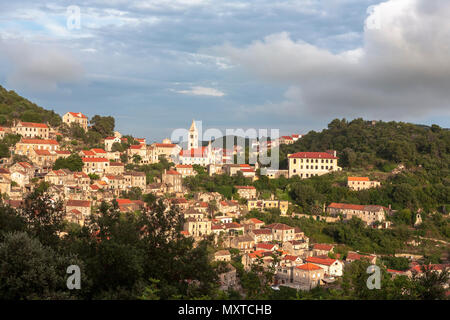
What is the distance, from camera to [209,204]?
1645 inches

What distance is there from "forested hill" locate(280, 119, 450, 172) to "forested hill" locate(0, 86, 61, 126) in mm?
32680

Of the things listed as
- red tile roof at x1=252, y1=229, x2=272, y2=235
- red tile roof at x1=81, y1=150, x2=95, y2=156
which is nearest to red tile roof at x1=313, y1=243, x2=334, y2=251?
red tile roof at x1=252, y1=229, x2=272, y2=235

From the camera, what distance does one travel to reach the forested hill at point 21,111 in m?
52.4

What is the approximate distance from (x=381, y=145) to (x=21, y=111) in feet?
163

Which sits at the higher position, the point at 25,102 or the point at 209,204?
the point at 25,102

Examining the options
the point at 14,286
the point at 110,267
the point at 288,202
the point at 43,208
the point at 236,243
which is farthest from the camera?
the point at 288,202

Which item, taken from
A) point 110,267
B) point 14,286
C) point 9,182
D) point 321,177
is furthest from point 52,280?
point 321,177

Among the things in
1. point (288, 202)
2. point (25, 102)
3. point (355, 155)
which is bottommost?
point (288, 202)

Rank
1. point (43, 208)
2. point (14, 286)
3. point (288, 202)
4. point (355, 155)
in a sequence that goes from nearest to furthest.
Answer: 1. point (14, 286)
2. point (43, 208)
3. point (288, 202)
4. point (355, 155)

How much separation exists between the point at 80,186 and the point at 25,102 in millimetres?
25704

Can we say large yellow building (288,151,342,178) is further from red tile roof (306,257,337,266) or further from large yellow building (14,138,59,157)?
large yellow building (14,138,59,157)

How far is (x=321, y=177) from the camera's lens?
53.0m

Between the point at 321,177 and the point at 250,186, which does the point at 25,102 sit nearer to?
the point at 250,186

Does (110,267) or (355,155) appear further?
(355,155)
